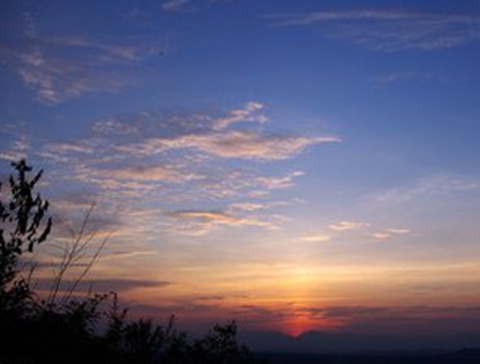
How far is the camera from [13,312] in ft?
32.2

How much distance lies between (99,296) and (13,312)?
6.91 feet

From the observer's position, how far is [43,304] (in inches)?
404

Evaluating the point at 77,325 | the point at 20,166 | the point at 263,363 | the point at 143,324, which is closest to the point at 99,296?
the point at 77,325

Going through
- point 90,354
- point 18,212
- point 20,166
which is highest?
point 20,166

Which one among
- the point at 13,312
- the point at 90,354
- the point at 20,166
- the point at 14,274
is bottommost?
the point at 90,354

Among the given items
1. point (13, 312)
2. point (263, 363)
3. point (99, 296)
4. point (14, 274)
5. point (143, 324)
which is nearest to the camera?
point (13, 312)

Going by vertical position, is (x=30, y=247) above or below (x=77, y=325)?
above

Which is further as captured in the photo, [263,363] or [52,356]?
[263,363]

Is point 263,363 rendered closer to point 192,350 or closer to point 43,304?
point 192,350

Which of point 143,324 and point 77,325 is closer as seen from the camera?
point 77,325

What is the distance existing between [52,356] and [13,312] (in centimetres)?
107

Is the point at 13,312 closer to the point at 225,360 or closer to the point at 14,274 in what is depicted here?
the point at 14,274

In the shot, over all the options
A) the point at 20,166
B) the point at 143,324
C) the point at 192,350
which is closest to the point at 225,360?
the point at 192,350

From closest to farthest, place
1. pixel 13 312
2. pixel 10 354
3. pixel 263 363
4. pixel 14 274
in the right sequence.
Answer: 1. pixel 10 354
2. pixel 13 312
3. pixel 14 274
4. pixel 263 363
